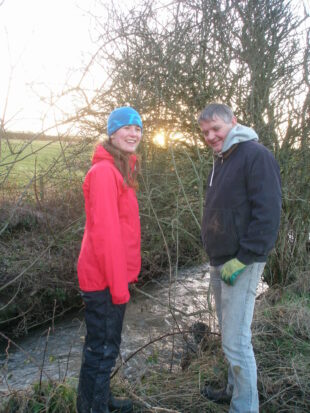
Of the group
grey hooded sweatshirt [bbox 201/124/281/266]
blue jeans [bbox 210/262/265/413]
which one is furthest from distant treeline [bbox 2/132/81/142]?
blue jeans [bbox 210/262/265/413]

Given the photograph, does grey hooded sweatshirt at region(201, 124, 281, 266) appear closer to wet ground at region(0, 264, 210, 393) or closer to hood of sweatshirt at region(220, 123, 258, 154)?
hood of sweatshirt at region(220, 123, 258, 154)

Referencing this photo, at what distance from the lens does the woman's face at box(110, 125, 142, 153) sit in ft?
7.97

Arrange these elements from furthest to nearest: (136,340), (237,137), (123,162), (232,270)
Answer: (136,340) → (123,162) → (237,137) → (232,270)

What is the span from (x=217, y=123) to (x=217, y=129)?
0.04 metres

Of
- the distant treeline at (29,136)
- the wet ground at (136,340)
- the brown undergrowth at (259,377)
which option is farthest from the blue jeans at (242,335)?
the distant treeline at (29,136)

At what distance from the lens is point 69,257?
614 centimetres

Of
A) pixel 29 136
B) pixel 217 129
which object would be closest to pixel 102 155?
pixel 217 129

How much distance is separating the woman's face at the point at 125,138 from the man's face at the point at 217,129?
427mm

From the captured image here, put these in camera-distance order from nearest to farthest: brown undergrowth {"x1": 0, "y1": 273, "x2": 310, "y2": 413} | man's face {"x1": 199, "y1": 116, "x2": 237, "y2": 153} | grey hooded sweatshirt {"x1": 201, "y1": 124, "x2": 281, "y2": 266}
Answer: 1. grey hooded sweatshirt {"x1": 201, "y1": 124, "x2": 281, "y2": 266}
2. man's face {"x1": 199, "y1": 116, "x2": 237, "y2": 153}
3. brown undergrowth {"x1": 0, "y1": 273, "x2": 310, "y2": 413}

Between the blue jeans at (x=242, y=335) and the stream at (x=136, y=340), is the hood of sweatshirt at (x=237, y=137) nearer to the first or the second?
the blue jeans at (x=242, y=335)

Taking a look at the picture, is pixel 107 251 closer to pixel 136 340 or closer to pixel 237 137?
pixel 237 137

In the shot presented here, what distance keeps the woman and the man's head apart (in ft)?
1.42

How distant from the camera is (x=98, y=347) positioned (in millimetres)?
2338

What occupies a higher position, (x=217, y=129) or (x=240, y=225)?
(x=217, y=129)
